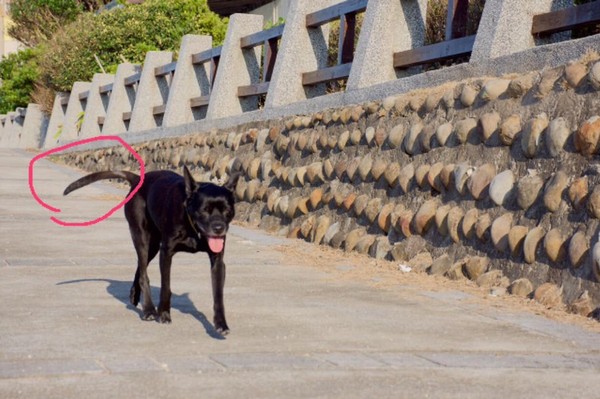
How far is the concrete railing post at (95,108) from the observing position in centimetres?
2877

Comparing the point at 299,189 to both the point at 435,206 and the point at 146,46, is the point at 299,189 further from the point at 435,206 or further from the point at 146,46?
the point at 146,46

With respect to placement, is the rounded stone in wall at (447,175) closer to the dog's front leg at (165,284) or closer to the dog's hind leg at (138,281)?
the dog's hind leg at (138,281)

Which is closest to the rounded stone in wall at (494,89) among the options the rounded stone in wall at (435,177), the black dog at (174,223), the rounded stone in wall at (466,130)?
the rounded stone in wall at (466,130)

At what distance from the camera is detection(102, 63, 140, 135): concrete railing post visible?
85.9ft

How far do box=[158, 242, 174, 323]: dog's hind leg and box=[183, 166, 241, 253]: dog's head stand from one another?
1.16ft

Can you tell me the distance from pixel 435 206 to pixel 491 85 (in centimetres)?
128

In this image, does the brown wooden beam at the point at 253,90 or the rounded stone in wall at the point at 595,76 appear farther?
the brown wooden beam at the point at 253,90

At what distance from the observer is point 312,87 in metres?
15.1

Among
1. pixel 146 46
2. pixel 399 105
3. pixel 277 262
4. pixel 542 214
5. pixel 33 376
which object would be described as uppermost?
pixel 146 46

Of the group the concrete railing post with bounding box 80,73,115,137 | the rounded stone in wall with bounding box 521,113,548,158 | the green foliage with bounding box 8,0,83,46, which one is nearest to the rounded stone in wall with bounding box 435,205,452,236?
the rounded stone in wall with bounding box 521,113,548,158

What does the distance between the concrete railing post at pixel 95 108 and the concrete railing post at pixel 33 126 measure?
9790mm

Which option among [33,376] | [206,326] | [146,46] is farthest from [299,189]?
[146,46]

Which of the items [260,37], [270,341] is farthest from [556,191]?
[260,37]

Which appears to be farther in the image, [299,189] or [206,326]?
[299,189]
